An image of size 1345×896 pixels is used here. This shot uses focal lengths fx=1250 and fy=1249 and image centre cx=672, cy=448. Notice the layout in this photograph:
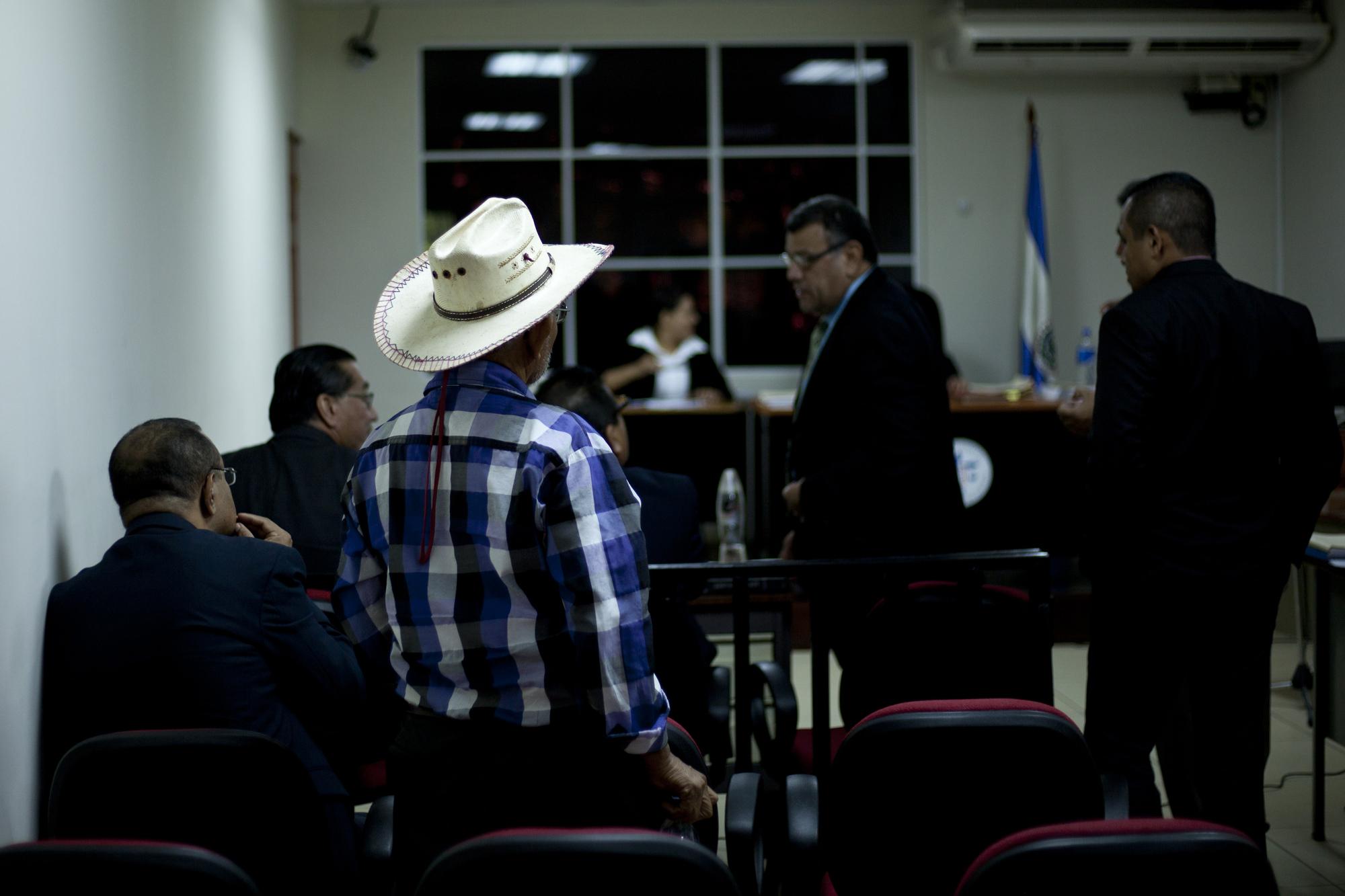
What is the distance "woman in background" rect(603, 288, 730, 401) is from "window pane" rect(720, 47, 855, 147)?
4.51 ft

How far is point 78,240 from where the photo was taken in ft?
9.00

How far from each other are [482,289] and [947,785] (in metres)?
0.89

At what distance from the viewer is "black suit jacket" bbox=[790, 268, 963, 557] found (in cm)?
307

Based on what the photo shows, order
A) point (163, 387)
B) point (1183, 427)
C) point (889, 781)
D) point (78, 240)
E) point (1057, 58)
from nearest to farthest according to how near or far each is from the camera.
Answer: point (889, 781)
point (1183, 427)
point (78, 240)
point (163, 387)
point (1057, 58)

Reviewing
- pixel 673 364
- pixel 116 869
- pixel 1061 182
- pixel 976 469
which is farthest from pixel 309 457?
pixel 1061 182

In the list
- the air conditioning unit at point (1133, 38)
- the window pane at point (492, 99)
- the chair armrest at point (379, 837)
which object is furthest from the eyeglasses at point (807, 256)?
the window pane at point (492, 99)

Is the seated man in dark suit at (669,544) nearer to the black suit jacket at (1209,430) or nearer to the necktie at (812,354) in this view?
the necktie at (812,354)

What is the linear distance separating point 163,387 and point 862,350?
1.95 metres

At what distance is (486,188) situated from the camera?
7863 mm

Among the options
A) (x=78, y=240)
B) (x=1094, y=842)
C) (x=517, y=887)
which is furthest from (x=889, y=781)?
(x=78, y=240)

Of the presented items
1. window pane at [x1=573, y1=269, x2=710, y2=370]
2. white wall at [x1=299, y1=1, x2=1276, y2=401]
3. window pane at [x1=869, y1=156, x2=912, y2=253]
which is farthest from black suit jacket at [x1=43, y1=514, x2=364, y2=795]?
window pane at [x1=869, y1=156, x2=912, y2=253]

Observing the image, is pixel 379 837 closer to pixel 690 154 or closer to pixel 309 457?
pixel 309 457

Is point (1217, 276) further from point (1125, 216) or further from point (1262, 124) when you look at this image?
point (1262, 124)

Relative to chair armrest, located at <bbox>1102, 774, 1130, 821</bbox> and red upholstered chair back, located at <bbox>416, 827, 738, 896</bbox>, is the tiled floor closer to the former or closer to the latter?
chair armrest, located at <bbox>1102, 774, 1130, 821</bbox>
